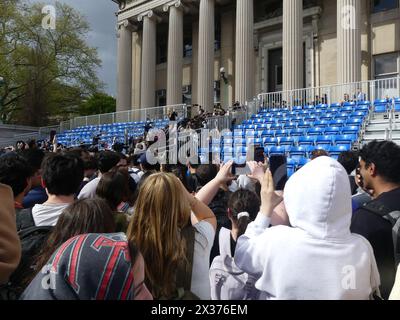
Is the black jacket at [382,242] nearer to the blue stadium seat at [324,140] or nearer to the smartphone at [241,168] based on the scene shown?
the smartphone at [241,168]

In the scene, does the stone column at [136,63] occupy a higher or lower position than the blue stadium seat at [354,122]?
higher

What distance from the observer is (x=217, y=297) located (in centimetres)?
285

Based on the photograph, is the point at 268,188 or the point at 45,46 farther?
the point at 45,46

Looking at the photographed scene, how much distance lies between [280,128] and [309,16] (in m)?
11.2

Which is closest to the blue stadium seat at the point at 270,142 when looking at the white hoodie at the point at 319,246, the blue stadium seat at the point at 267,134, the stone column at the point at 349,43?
the blue stadium seat at the point at 267,134

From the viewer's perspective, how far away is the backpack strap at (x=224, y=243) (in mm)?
2924

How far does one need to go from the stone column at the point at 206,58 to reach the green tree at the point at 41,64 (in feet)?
71.7

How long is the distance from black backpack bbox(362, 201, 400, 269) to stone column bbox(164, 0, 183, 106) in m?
24.4

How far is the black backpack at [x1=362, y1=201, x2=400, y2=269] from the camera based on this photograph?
2.41 metres

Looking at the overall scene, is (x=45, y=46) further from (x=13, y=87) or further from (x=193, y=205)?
(x=193, y=205)

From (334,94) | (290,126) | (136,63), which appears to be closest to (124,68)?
(136,63)

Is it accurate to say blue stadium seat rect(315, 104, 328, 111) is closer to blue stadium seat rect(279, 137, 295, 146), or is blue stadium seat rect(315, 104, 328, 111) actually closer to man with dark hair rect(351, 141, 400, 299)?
blue stadium seat rect(279, 137, 295, 146)

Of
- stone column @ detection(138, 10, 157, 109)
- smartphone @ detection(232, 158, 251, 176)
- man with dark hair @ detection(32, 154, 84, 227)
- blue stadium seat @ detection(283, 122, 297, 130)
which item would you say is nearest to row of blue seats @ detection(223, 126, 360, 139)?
blue stadium seat @ detection(283, 122, 297, 130)
